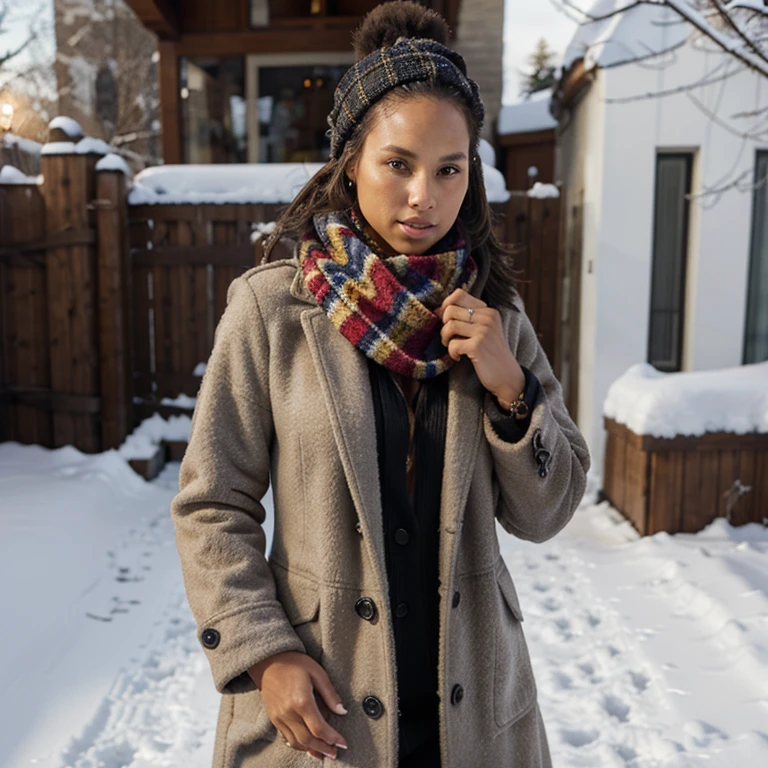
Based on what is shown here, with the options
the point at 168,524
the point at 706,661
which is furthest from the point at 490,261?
the point at 168,524

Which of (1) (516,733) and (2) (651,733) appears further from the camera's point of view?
(2) (651,733)

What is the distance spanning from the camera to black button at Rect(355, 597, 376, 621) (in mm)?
1250

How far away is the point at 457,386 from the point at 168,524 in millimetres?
4146

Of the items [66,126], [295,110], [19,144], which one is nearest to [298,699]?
[66,126]

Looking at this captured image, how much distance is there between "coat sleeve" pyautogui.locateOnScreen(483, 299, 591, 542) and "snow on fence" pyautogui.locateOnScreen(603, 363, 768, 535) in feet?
11.1

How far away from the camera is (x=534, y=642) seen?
351 centimetres

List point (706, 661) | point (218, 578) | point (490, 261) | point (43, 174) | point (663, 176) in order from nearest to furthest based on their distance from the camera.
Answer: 1. point (218, 578)
2. point (490, 261)
3. point (706, 661)
4. point (43, 174)
5. point (663, 176)

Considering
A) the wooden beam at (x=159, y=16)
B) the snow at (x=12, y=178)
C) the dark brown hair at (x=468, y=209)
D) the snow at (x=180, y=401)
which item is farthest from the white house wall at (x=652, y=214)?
the wooden beam at (x=159, y=16)

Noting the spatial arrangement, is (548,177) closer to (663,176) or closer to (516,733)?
(663,176)

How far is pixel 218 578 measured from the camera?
1.23 m

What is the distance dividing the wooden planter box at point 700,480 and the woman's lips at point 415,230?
3.65 meters

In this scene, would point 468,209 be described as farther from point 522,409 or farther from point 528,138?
point 528,138

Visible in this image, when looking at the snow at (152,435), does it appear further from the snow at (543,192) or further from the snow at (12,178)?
the snow at (543,192)

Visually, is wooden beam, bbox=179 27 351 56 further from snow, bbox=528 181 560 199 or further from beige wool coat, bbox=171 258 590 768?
beige wool coat, bbox=171 258 590 768
